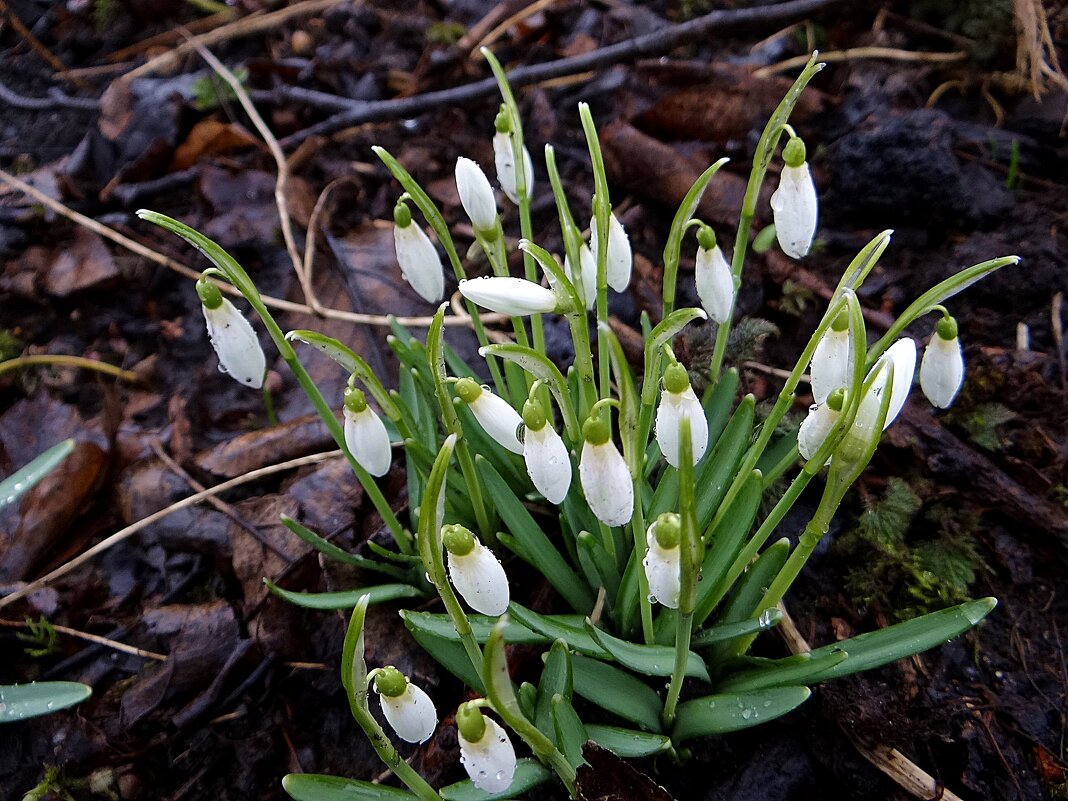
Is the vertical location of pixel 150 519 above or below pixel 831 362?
below

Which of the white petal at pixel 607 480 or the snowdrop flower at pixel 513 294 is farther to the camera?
the snowdrop flower at pixel 513 294

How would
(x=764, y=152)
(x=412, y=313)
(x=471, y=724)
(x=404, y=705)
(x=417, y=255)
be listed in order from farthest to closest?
(x=412, y=313) < (x=417, y=255) < (x=764, y=152) < (x=404, y=705) < (x=471, y=724)

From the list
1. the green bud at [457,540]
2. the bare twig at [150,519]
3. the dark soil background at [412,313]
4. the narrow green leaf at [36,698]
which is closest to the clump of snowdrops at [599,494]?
the green bud at [457,540]

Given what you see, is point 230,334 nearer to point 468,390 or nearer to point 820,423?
point 468,390

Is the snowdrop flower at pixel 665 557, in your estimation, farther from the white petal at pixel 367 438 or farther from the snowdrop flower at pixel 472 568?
the white petal at pixel 367 438

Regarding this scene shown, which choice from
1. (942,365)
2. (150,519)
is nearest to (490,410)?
(942,365)

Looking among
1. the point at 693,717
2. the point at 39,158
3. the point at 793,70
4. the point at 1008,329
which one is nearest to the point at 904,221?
the point at 1008,329

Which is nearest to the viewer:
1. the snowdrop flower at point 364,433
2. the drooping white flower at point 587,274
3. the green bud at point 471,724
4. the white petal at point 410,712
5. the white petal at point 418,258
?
the green bud at point 471,724
